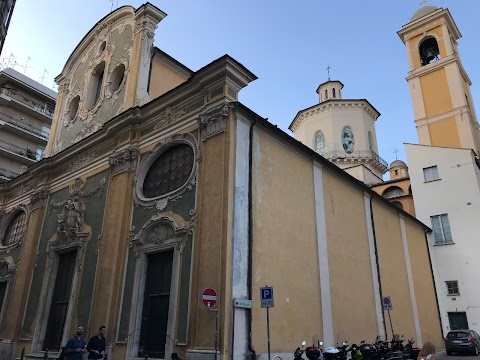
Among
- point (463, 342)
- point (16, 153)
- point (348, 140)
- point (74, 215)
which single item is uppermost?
point (348, 140)

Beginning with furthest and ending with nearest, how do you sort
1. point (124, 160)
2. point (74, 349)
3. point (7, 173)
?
point (7, 173) < point (124, 160) < point (74, 349)

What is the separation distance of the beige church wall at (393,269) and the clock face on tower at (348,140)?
41.8 feet

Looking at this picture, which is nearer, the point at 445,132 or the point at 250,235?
the point at 250,235

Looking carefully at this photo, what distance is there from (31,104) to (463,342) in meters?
32.6

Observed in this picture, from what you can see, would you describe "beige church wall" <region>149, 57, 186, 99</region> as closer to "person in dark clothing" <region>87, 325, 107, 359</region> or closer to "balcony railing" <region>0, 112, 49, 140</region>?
"person in dark clothing" <region>87, 325, 107, 359</region>

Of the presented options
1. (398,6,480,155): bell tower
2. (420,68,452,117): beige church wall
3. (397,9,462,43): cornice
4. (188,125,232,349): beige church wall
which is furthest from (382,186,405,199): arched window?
(188,125,232,349): beige church wall

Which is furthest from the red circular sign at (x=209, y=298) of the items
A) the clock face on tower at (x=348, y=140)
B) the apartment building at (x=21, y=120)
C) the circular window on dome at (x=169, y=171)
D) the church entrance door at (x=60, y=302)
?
the clock face on tower at (x=348, y=140)

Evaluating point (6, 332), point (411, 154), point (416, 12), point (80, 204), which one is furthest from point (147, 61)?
point (416, 12)

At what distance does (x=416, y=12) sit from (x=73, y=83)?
1002 inches

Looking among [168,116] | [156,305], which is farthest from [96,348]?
[168,116]

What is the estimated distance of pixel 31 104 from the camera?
108 ft

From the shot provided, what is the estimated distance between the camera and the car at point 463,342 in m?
17.3

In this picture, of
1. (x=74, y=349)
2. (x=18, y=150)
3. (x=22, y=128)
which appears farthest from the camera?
(x=22, y=128)

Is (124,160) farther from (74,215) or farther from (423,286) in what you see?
(423,286)
